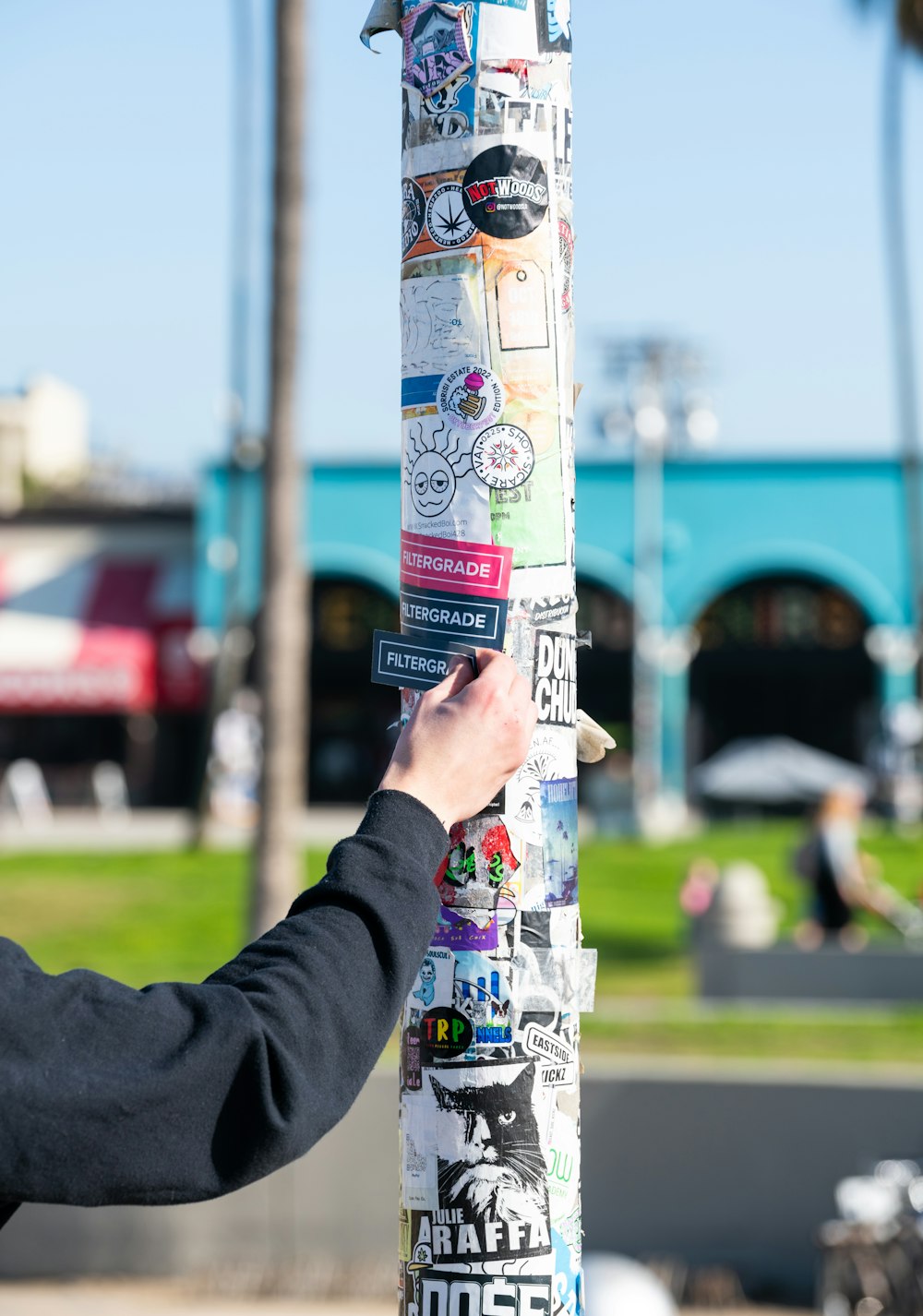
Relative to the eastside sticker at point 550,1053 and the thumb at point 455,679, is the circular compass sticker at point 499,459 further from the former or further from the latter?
the eastside sticker at point 550,1053

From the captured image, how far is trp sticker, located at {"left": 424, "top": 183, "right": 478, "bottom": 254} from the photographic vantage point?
210cm

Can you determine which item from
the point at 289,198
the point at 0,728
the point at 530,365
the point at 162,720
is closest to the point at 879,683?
the point at 162,720

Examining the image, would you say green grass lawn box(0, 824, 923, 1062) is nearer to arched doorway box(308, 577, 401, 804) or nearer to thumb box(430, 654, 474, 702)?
thumb box(430, 654, 474, 702)

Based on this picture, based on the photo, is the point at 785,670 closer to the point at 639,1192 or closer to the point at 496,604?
the point at 639,1192

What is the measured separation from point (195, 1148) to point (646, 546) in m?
30.7

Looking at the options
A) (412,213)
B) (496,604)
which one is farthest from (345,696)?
(496,604)

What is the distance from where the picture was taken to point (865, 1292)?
547 centimetres

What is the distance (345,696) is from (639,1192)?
1154 inches

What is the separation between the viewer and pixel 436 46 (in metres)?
2.16

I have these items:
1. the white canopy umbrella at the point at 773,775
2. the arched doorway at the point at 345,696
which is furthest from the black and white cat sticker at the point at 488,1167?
the arched doorway at the point at 345,696

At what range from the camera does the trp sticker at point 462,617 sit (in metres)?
2.04

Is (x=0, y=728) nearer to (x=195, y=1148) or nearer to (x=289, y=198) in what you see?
(x=289, y=198)

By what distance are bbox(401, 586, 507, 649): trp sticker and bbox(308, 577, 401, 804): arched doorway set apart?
32426 millimetres

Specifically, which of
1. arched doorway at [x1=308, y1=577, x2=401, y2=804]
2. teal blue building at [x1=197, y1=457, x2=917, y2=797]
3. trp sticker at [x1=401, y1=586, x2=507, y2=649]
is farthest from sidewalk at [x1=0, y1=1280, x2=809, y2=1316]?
arched doorway at [x1=308, y1=577, x2=401, y2=804]
